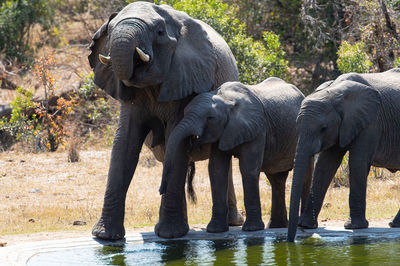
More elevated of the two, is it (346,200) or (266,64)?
(266,64)

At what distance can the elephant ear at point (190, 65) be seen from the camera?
8.80 metres

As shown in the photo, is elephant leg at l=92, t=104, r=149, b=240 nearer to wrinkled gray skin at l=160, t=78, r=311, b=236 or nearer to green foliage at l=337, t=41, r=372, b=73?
wrinkled gray skin at l=160, t=78, r=311, b=236

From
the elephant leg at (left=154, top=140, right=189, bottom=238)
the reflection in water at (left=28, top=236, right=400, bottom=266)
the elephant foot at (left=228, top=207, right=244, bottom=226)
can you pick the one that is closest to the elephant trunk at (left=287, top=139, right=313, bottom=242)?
the reflection in water at (left=28, top=236, right=400, bottom=266)

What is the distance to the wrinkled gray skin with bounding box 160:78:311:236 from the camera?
28.4ft

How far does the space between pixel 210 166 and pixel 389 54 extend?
685 cm

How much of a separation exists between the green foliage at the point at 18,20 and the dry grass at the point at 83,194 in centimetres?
564

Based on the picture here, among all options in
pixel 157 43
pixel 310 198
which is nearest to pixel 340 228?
pixel 310 198

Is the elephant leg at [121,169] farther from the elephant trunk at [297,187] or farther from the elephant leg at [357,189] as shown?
the elephant leg at [357,189]

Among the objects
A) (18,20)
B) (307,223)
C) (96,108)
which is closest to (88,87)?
(96,108)

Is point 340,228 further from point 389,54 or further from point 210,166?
point 389,54

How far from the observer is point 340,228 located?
902cm

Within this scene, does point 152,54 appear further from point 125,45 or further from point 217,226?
point 217,226

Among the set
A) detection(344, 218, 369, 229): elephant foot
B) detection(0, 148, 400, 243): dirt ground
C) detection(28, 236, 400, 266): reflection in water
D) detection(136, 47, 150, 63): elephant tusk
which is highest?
detection(136, 47, 150, 63): elephant tusk

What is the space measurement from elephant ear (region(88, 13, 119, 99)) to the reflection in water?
1858 millimetres
